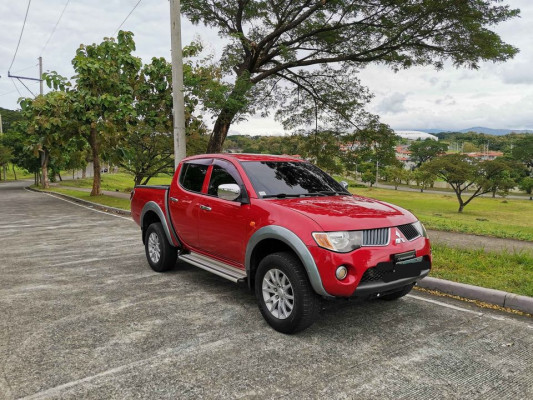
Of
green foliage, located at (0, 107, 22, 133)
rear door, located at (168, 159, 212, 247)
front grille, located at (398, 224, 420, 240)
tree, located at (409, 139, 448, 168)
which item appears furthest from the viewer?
tree, located at (409, 139, 448, 168)

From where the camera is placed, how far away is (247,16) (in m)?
16.4

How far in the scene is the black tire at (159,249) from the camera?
5.89 meters

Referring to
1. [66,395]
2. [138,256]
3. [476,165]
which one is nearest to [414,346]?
[66,395]

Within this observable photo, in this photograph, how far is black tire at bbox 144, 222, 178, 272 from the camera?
5.89 metres

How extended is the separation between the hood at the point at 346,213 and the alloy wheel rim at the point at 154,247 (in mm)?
2643

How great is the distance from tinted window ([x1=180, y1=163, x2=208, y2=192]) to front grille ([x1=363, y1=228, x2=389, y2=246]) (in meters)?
2.44

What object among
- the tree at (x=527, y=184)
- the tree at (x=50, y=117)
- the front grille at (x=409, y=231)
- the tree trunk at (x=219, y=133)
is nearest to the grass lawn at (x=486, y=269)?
the front grille at (x=409, y=231)

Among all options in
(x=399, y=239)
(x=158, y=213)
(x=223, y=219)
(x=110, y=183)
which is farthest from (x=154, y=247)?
(x=110, y=183)

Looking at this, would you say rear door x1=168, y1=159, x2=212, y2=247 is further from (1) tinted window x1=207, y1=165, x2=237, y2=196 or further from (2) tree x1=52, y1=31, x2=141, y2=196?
(2) tree x1=52, y1=31, x2=141, y2=196

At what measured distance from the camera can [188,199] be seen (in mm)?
5367

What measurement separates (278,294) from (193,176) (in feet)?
7.69

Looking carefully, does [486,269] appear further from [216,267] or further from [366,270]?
[216,267]

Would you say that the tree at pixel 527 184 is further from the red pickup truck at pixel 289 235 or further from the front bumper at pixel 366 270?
the front bumper at pixel 366 270

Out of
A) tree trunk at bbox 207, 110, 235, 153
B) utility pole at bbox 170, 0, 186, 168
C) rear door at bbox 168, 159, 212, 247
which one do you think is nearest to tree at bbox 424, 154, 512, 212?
tree trunk at bbox 207, 110, 235, 153
